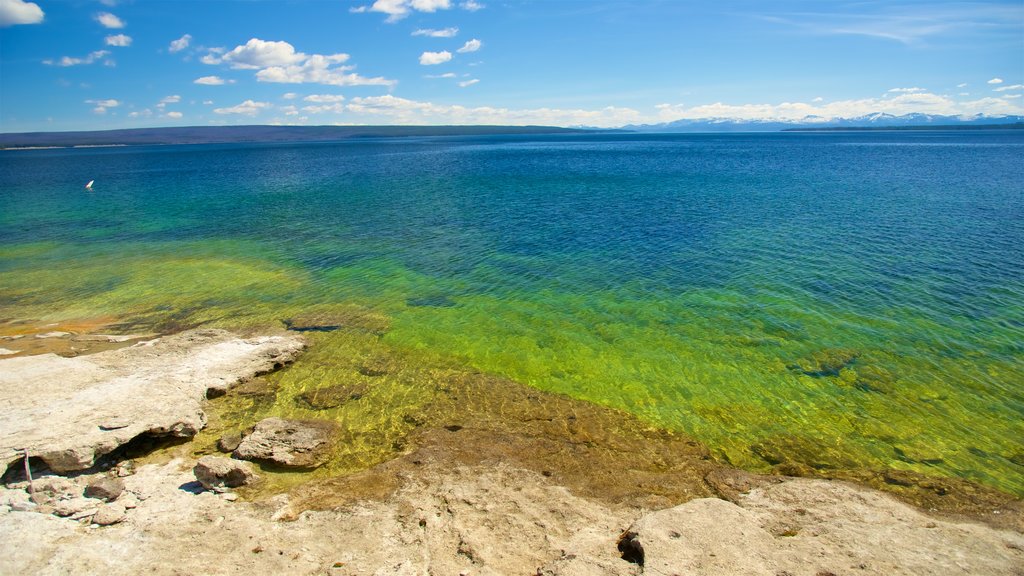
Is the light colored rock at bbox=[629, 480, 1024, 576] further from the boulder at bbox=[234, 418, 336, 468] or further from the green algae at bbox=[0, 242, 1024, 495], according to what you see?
the boulder at bbox=[234, 418, 336, 468]

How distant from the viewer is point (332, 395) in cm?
1764

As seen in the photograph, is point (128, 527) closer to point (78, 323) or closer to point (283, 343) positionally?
point (283, 343)

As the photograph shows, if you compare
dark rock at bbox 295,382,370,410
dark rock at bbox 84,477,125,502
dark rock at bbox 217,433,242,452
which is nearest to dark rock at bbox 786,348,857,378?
dark rock at bbox 295,382,370,410

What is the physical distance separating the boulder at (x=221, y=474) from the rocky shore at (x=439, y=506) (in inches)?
1.9

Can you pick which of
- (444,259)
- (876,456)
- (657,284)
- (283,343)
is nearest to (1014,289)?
(657,284)

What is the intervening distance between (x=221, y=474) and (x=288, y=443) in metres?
2.02

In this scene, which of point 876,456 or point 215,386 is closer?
point 876,456

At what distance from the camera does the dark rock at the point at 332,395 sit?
17.1m

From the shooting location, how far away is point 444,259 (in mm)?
34875

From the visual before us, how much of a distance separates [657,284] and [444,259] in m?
15.0

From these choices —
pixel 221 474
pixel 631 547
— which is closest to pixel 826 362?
pixel 631 547

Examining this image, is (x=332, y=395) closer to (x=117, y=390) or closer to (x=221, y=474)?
(x=221, y=474)

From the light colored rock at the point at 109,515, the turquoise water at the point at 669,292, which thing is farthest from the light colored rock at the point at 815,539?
the light colored rock at the point at 109,515

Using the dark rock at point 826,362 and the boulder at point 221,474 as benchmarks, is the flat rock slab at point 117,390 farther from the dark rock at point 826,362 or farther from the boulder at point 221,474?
the dark rock at point 826,362
